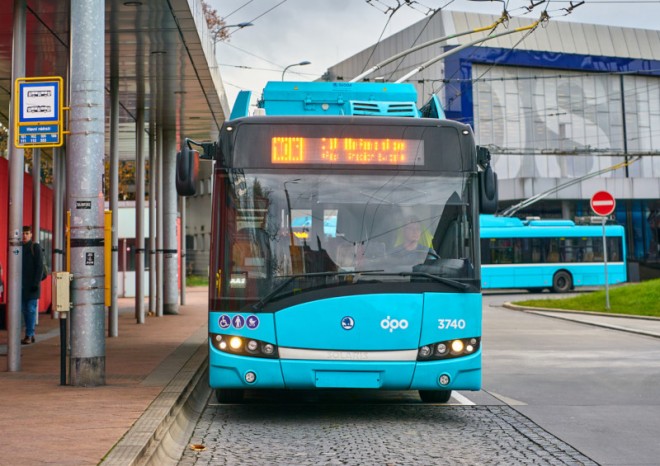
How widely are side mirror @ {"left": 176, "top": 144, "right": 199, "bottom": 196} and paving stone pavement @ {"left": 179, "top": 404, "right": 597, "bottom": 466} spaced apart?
83.1 inches

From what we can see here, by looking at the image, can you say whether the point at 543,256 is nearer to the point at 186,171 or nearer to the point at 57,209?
the point at 57,209

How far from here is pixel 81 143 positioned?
34.2 ft

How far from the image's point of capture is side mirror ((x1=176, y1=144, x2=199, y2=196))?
30.2ft

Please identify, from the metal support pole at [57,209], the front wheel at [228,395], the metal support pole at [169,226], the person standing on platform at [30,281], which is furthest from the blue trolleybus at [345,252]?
the metal support pole at [169,226]

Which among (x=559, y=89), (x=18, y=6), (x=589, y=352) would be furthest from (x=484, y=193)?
(x=559, y=89)

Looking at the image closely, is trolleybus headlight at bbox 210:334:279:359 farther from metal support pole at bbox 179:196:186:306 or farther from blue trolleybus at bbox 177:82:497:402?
metal support pole at bbox 179:196:186:306

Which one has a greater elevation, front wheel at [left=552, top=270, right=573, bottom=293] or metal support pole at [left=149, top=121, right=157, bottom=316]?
metal support pole at [left=149, top=121, right=157, bottom=316]

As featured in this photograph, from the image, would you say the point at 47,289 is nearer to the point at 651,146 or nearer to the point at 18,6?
the point at 18,6

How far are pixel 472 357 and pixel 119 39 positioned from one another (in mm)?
8680

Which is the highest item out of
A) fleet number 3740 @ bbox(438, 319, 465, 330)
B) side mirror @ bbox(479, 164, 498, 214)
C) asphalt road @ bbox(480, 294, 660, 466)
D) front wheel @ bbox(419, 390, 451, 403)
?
side mirror @ bbox(479, 164, 498, 214)

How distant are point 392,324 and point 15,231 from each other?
5313mm

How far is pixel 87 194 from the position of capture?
10414 mm

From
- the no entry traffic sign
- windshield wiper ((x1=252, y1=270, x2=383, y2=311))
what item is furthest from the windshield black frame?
the no entry traffic sign

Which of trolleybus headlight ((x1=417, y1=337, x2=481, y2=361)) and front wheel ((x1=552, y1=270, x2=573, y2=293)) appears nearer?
trolleybus headlight ((x1=417, y1=337, x2=481, y2=361))
